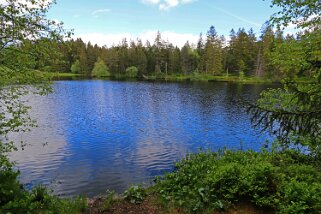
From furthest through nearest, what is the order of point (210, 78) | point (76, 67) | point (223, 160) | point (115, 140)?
point (76, 67)
point (210, 78)
point (115, 140)
point (223, 160)

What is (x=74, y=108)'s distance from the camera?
34625 millimetres

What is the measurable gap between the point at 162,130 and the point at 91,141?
23.6 ft

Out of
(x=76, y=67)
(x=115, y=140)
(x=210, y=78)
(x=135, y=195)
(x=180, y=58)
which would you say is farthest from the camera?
(x=76, y=67)

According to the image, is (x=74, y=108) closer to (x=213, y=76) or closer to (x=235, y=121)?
(x=235, y=121)

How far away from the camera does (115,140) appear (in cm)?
2094

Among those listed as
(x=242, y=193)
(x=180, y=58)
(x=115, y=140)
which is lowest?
(x=115, y=140)

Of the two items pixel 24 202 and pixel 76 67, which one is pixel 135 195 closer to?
pixel 24 202

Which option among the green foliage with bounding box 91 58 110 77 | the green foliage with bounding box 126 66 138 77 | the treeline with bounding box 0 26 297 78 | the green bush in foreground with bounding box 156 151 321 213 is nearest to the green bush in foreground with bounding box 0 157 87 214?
the green bush in foreground with bounding box 156 151 321 213

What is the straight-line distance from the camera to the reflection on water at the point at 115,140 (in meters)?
14.2

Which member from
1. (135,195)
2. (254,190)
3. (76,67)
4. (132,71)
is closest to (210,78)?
(132,71)

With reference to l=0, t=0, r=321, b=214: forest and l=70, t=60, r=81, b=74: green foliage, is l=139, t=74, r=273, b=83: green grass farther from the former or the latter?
l=0, t=0, r=321, b=214: forest

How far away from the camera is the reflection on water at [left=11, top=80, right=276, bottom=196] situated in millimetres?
14211

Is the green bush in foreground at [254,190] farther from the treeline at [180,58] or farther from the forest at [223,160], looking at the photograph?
the treeline at [180,58]

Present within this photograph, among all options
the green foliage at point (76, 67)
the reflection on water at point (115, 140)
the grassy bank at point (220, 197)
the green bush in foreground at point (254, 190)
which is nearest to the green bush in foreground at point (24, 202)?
the grassy bank at point (220, 197)
